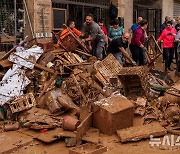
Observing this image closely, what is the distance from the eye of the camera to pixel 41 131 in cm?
623

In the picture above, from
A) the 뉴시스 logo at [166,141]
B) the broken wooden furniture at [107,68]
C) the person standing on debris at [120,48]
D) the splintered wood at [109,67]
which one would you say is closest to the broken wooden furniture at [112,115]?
the 뉴시스 logo at [166,141]

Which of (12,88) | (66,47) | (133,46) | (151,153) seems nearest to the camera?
(151,153)

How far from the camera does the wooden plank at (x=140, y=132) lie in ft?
19.3

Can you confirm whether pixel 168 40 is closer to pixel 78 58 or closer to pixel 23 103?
pixel 78 58

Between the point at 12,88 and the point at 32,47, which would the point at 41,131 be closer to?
the point at 12,88

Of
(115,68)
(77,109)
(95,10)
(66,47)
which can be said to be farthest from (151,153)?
(95,10)

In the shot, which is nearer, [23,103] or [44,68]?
[23,103]

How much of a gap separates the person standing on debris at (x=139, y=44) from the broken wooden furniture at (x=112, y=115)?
421cm

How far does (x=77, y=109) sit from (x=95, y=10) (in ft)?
23.7

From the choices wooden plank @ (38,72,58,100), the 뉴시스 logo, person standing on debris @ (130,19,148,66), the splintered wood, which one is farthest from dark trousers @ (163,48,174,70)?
the 뉴시스 logo

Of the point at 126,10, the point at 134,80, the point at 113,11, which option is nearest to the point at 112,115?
the point at 134,80

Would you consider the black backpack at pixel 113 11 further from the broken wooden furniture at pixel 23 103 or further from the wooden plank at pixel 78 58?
the broken wooden furniture at pixel 23 103

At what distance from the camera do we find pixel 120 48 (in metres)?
8.85

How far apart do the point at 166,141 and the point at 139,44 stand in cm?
488
